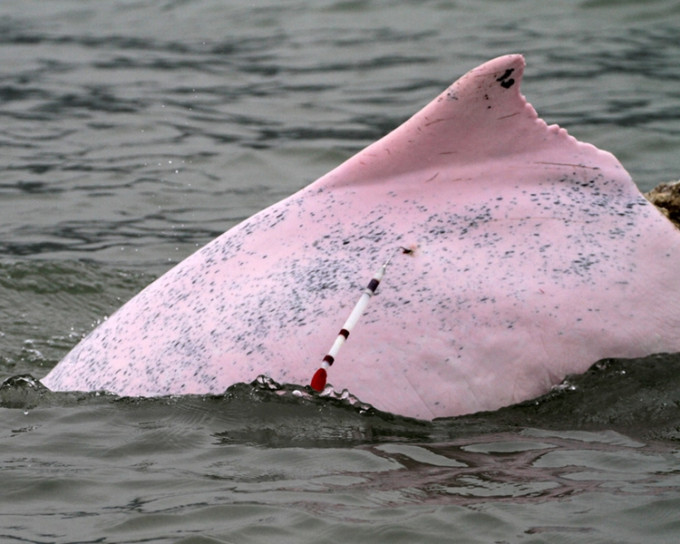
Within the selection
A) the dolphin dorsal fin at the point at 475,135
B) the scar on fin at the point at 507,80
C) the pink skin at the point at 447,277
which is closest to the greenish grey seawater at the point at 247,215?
the pink skin at the point at 447,277

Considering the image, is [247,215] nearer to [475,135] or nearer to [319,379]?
[475,135]

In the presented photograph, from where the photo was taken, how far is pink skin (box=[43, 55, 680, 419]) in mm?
4473

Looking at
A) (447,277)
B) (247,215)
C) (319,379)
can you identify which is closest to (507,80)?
(447,277)

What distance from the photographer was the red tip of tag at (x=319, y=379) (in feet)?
14.4

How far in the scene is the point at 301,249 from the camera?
4.79 metres

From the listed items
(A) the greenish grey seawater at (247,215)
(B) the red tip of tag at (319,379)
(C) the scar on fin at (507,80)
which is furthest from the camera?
(C) the scar on fin at (507,80)

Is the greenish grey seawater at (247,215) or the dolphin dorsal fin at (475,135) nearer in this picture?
the greenish grey seawater at (247,215)

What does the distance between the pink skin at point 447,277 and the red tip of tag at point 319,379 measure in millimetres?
68

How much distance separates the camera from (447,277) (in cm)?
457

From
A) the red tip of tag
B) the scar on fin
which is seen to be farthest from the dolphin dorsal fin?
the red tip of tag

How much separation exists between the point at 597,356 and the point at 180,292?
1548 millimetres

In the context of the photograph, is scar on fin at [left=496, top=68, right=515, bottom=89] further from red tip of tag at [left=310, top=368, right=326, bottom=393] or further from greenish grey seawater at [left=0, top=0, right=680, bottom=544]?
red tip of tag at [left=310, top=368, right=326, bottom=393]

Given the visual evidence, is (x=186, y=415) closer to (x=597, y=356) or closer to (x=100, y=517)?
(x=100, y=517)

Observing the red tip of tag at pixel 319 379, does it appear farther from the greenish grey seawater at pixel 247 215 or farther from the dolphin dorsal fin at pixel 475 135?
the dolphin dorsal fin at pixel 475 135
